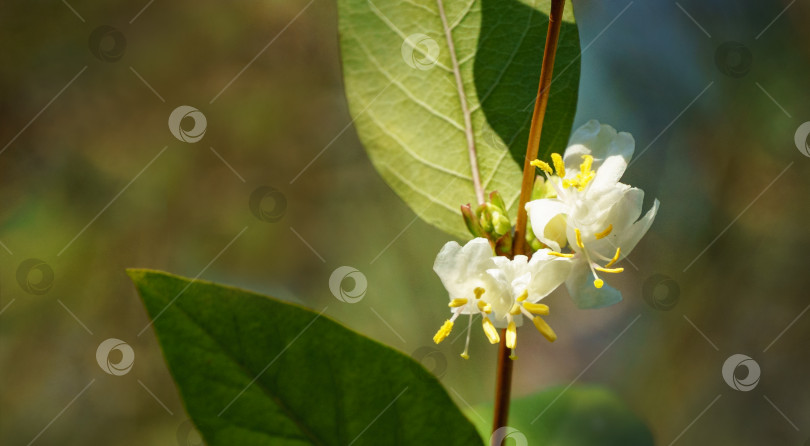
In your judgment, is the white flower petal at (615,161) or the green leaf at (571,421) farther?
the green leaf at (571,421)

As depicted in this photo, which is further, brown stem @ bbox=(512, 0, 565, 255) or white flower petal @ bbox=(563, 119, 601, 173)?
white flower petal @ bbox=(563, 119, 601, 173)

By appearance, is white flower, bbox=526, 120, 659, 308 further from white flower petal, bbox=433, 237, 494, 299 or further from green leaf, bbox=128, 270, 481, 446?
green leaf, bbox=128, 270, 481, 446

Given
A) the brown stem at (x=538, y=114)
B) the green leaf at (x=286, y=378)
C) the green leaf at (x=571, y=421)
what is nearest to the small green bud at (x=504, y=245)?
the brown stem at (x=538, y=114)

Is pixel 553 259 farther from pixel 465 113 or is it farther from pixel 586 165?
pixel 465 113

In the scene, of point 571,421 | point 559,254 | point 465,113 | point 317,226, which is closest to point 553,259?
point 559,254

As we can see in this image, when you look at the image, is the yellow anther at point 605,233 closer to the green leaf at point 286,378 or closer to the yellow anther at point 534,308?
the yellow anther at point 534,308

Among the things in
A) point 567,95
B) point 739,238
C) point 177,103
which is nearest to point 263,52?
point 177,103

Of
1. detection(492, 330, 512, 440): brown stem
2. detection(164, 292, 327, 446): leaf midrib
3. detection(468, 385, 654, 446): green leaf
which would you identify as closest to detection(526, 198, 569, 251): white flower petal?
detection(492, 330, 512, 440): brown stem
